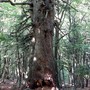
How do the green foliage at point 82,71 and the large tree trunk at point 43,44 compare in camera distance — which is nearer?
the large tree trunk at point 43,44

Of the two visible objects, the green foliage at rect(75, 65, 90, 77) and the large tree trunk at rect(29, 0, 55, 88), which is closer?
the large tree trunk at rect(29, 0, 55, 88)

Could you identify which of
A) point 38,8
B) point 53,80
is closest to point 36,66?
point 53,80

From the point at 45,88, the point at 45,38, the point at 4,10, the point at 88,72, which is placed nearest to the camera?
the point at 45,88

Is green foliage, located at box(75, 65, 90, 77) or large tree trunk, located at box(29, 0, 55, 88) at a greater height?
large tree trunk, located at box(29, 0, 55, 88)

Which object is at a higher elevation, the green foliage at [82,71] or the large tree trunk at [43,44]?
the large tree trunk at [43,44]

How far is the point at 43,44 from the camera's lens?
23.4ft

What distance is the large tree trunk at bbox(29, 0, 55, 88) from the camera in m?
6.90

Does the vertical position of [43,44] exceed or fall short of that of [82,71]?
it exceeds it

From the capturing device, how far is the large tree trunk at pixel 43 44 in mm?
6898

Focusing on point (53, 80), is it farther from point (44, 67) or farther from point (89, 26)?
point (89, 26)

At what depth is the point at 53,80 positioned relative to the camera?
6.90 metres

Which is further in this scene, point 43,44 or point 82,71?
point 82,71

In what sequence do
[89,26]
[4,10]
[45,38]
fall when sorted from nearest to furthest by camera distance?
[45,38]
[4,10]
[89,26]

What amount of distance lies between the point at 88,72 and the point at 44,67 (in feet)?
36.4
